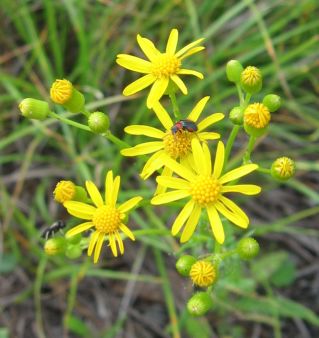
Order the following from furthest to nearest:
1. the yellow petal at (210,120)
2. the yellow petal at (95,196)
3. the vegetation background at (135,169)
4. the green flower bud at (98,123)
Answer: the vegetation background at (135,169) < the yellow petal at (95,196) < the green flower bud at (98,123) < the yellow petal at (210,120)

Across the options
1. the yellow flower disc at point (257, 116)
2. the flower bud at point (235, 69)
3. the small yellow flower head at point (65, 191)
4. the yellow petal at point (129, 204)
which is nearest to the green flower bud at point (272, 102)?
the yellow flower disc at point (257, 116)

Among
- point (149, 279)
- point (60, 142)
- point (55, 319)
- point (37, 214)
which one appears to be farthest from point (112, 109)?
point (55, 319)

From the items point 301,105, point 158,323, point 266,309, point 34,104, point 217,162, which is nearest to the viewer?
point 217,162

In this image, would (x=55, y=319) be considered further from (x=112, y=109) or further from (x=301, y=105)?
(x=301, y=105)

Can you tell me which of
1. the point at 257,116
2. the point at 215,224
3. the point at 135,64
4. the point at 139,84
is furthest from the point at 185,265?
the point at 135,64

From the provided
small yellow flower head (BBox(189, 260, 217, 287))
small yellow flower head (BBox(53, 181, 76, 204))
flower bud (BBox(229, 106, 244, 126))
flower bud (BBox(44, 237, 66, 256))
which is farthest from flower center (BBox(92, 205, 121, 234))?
flower bud (BBox(229, 106, 244, 126))

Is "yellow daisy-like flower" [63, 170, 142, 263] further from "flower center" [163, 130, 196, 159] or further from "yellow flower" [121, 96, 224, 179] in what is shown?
"flower center" [163, 130, 196, 159]

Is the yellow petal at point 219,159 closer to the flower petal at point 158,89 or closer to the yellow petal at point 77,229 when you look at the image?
the flower petal at point 158,89
